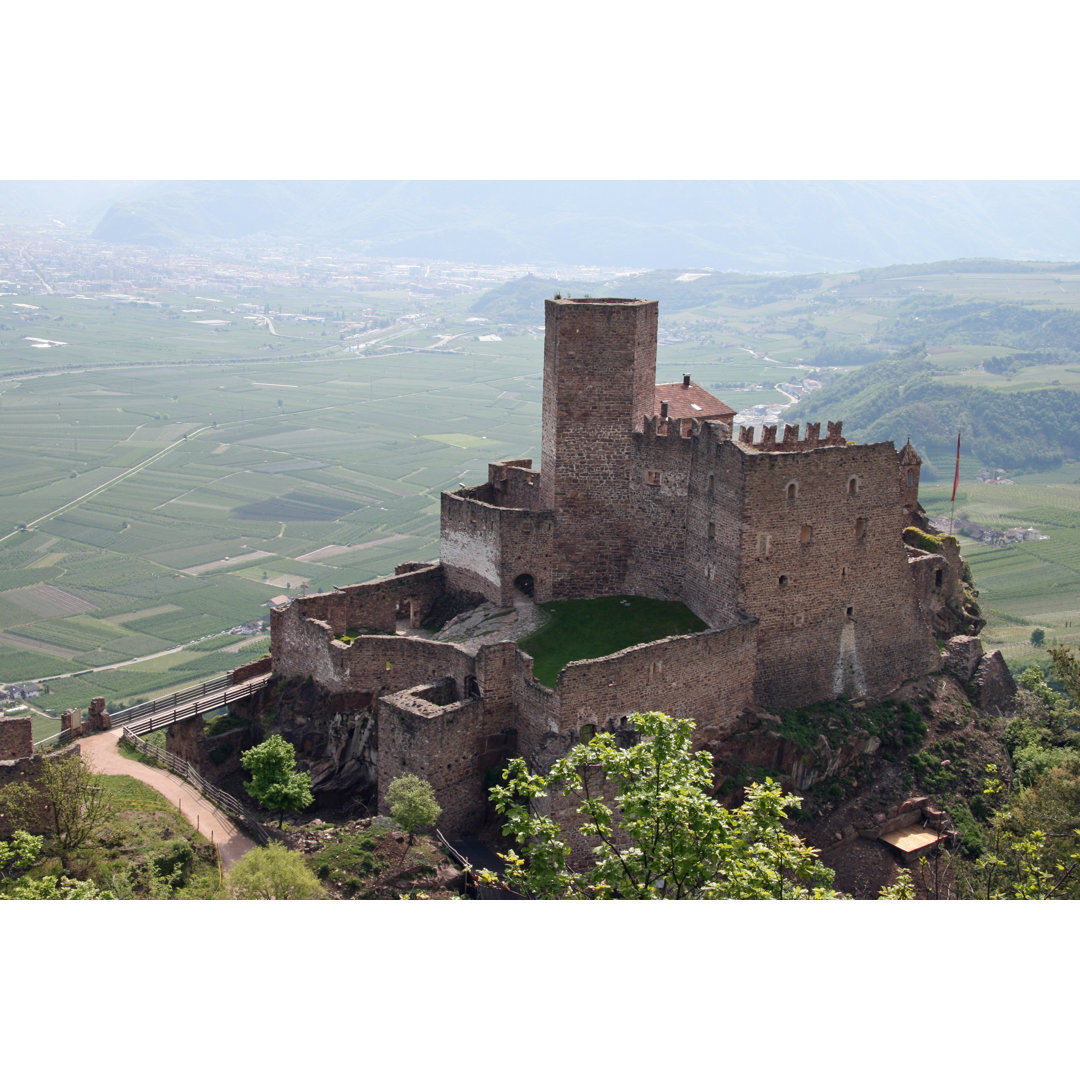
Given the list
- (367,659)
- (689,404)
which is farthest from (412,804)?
(689,404)

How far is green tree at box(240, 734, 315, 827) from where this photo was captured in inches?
1507

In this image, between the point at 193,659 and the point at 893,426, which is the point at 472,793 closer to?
the point at 193,659

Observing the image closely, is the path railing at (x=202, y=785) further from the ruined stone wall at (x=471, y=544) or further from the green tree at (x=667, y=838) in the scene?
the green tree at (x=667, y=838)

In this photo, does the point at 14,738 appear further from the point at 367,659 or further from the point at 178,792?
the point at 367,659

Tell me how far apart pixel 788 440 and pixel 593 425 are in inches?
258

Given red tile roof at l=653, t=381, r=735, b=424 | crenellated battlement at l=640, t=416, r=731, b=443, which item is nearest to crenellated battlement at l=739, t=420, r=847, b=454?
crenellated battlement at l=640, t=416, r=731, b=443

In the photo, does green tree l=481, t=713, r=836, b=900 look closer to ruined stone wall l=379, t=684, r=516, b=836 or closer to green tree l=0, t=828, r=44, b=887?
ruined stone wall l=379, t=684, r=516, b=836

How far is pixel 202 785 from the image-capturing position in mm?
40281

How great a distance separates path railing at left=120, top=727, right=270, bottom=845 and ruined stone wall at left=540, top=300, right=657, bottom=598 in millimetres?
12635

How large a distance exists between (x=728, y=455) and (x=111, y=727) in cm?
2281

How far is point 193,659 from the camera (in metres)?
115

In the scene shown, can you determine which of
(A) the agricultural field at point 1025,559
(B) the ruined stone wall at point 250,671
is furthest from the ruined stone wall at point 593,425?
(A) the agricultural field at point 1025,559

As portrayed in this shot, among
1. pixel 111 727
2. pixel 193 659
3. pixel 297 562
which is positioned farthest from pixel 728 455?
pixel 297 562

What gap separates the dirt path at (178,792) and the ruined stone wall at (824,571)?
17.0 metres
